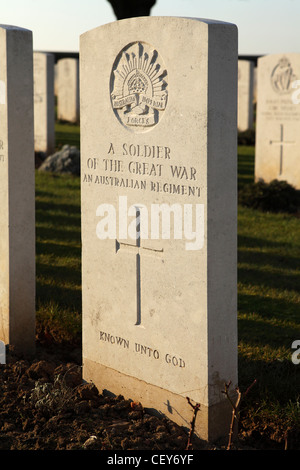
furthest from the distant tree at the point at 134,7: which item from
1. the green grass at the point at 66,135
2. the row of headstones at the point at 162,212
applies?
the row of headstones at the point at 162,212

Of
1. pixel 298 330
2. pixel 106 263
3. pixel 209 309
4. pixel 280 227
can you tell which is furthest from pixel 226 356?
pixel 280 227

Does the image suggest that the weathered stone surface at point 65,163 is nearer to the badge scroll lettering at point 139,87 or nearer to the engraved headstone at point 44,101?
the engraved headstone at point 44,101

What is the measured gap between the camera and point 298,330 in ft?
16.4

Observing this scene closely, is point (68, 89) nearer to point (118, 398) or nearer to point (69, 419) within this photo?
point (118, 398)

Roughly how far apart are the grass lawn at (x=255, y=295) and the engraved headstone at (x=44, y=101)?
3048 mm

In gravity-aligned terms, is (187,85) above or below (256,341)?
above

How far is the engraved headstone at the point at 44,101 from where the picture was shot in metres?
12.7

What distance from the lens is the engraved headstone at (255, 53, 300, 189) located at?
10188mm

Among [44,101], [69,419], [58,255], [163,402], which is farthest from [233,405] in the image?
[44,101]

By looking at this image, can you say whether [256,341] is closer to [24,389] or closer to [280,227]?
[24,389]

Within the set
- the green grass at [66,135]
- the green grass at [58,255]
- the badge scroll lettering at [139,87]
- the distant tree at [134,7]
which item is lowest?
the green grass at [58,255]

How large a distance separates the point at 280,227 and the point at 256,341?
3.75 meters

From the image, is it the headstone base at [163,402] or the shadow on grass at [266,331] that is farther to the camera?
the shadow on grass at [266,331]

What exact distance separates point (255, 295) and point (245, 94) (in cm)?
1166
